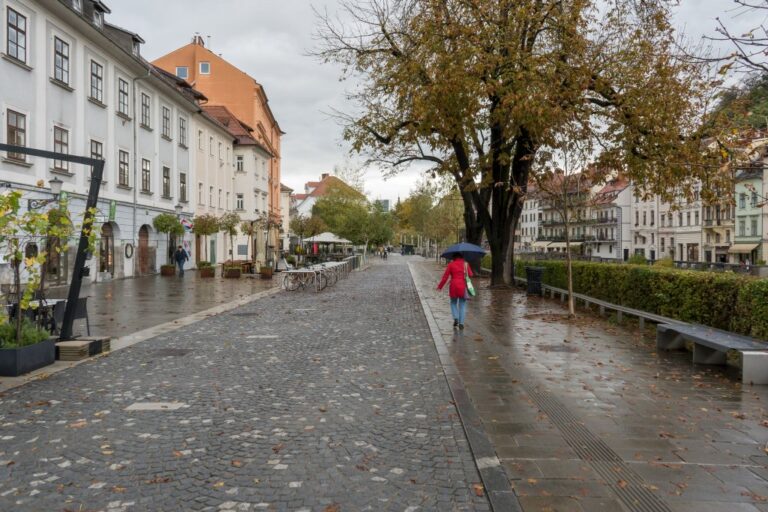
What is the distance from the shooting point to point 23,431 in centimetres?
526

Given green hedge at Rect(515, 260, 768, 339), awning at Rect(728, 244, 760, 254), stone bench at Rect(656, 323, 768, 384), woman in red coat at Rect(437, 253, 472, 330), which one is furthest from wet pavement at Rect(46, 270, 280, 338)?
awning at Rect(728, 244, 760, 254)

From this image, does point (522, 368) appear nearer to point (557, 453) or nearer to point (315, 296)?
point (557, 453)

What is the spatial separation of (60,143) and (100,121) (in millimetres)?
3414

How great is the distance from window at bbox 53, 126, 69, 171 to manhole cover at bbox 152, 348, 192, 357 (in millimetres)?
15245

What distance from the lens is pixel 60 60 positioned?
21984mm

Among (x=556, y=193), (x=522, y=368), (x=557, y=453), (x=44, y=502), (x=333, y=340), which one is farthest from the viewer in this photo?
(x=556, y=193)

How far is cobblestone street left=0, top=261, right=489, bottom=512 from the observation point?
3.95m

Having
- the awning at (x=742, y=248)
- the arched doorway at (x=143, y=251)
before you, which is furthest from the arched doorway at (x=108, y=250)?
the awning at (x=742, y=248)

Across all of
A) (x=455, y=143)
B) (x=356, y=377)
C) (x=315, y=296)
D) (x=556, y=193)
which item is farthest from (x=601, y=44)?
(x=356, y=377)

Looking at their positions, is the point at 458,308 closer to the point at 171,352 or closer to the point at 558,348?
the point at 558,348

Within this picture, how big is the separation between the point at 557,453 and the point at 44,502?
11.8ft

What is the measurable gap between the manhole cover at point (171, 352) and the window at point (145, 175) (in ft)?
72.9

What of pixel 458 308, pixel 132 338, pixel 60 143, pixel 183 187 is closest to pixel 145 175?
pixel 183 187

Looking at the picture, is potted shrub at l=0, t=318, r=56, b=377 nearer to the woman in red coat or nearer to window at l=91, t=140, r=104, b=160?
the woman in red coat
